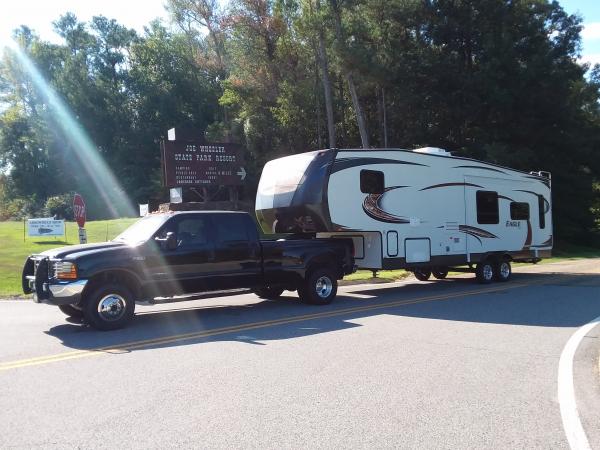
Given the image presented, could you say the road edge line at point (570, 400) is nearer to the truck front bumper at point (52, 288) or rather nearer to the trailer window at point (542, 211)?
the truck front bumper at point (52, 288)

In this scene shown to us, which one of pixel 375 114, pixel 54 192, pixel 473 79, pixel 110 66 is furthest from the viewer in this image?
pixel 110 66

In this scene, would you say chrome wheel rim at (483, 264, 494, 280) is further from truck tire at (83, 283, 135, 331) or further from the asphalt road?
truck tire at (83, 283, 135, 331)

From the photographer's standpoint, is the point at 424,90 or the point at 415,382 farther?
the point at 424,90

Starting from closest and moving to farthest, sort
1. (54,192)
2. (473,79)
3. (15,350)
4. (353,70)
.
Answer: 1. (15,350)
2. (353,70)
3. (473,79)
4. (54,192)

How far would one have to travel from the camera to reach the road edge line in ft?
15.4

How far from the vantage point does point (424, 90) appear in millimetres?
37188

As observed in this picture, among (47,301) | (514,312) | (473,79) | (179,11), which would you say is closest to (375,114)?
(473,79)

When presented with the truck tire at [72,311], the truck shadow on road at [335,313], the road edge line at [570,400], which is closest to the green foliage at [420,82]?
the truck shadow on road at [335,313]

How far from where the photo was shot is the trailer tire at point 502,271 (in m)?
17.2

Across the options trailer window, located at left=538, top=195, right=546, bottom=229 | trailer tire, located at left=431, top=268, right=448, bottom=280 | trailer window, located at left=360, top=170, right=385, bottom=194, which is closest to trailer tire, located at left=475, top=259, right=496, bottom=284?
Answer: trailer tire, located at left=431, top=268, right=448, bottom=280

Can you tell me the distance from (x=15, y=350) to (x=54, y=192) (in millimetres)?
64864

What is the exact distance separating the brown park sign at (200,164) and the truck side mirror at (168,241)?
12761 mm

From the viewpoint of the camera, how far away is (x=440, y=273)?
18.7m

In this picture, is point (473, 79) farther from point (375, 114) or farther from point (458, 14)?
point (375, 114)
